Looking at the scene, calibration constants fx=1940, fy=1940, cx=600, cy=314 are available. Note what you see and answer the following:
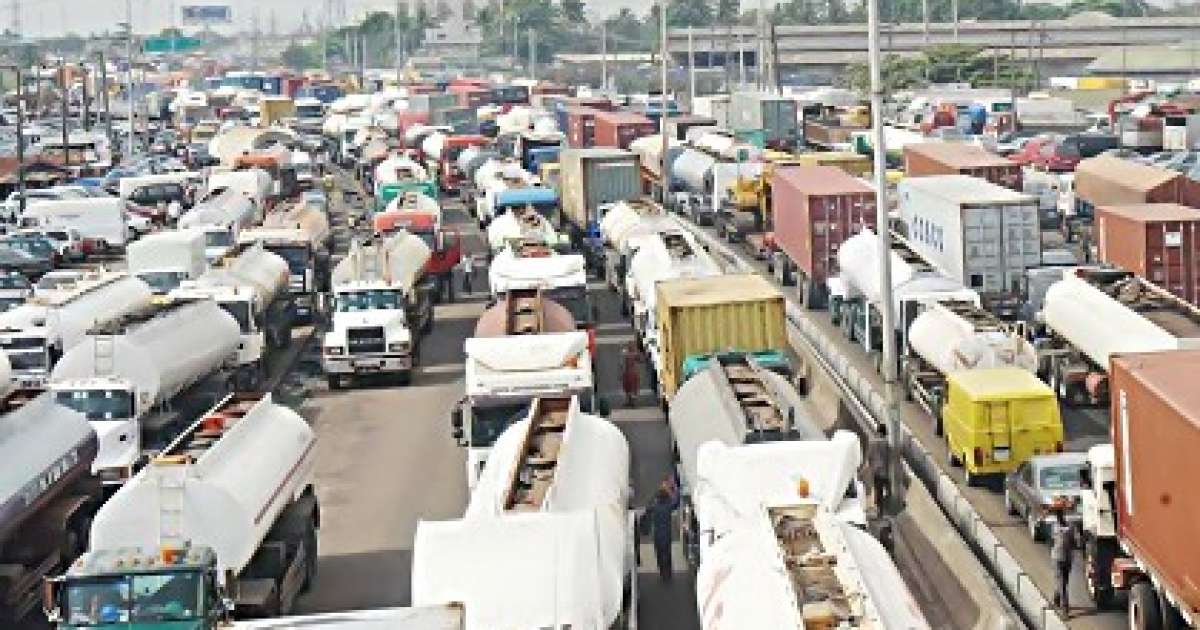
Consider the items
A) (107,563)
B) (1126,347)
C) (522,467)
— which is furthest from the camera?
(1126,347)

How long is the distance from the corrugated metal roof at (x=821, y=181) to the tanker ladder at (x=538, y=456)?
797 inches

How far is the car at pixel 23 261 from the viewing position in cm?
5481

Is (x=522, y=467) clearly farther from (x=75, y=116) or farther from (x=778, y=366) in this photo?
(x=75, y=116)

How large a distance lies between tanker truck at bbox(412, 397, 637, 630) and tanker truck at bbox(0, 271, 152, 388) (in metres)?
16.7

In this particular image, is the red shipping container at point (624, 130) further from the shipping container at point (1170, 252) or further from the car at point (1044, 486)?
the car at point (1044, 486)

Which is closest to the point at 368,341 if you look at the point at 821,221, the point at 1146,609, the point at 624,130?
the point at 821,221

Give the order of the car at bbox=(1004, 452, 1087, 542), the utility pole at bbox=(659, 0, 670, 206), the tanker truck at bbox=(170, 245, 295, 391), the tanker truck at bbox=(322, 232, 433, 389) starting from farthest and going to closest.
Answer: the utility pole at bbox=(659, 0, 670, 206), the tanker truck at bbox=(322, 232, 433, 389), the tanker truck at bbox=(170, 245, 295, 391), the car at bbox=(1004, 452, 1087, 542)

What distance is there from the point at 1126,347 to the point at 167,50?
173 metres

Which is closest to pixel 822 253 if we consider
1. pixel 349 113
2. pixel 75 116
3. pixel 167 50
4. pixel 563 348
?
pixel 563 348

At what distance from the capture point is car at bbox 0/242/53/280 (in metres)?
54.8

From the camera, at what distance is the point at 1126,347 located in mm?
30344

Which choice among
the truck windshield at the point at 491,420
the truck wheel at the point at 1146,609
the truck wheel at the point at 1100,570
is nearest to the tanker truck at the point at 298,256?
the truck windshield at the point at 491,420

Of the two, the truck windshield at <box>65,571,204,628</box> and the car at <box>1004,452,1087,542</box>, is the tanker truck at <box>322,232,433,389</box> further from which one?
the truck windshield at <box>65,571,204,628</box>

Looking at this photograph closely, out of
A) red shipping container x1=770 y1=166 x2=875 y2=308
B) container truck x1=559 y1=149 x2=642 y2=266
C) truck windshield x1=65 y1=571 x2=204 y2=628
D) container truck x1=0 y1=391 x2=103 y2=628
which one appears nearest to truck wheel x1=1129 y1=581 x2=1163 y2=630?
truck windshield x1=65 y1=571 x2=204 y2=628
